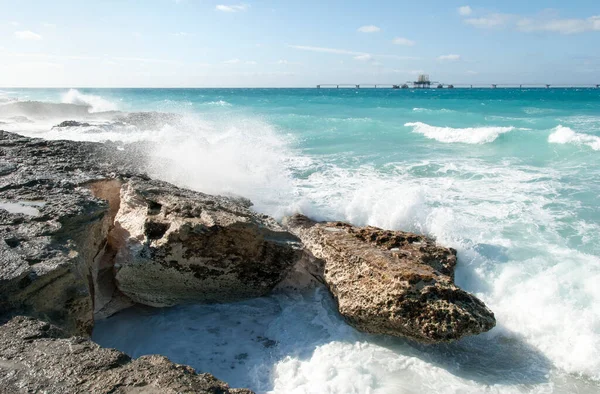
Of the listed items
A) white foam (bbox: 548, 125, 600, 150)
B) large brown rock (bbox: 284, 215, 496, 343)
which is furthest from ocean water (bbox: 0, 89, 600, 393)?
white foam (bbox: 548, 125, 600, 150)

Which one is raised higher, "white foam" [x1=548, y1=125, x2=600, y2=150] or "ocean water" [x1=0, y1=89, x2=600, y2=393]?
"white foam" [x1=548, y1=125, x2=600, y2=150]

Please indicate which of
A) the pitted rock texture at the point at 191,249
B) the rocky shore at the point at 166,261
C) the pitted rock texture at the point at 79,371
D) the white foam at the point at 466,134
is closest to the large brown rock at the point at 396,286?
the rocky shore at the point at 166,261

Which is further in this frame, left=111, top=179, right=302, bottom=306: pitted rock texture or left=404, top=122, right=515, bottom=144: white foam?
left=404, top=122, right=515, bottom=144: white foam

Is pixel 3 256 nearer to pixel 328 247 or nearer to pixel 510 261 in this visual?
pixel 328 247

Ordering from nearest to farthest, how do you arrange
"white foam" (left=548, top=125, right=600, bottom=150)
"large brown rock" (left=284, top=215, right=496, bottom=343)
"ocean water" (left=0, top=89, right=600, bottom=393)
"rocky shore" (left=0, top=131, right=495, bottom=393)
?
"rocky shore" (left=0, top=131, right=495, bottom=393)
"ocean water" (left=0, top=89, right=600, bottom=393)
"large brown rock" (left=284, top=215, right=496, bottom=343)
"white foam" (left=548, top=125, right=600, bottom=150)

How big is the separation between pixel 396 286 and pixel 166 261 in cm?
231

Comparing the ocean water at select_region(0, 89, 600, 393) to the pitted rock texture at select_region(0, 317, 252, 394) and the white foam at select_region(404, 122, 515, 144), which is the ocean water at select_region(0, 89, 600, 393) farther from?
the white foam at select_region(404, 122, 515, 144)

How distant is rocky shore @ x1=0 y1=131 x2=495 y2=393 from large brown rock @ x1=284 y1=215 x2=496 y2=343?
0.01 m

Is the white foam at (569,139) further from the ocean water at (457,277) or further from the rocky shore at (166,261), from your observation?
the rocky shore at (166,261)

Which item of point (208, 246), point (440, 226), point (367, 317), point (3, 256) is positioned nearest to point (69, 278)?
point (3, 256)

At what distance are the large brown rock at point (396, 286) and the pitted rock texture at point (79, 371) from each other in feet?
6.67

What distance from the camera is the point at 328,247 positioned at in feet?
17.1

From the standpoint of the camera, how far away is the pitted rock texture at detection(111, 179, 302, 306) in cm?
451

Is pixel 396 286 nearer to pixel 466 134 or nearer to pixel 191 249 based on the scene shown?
pixel 191 249
